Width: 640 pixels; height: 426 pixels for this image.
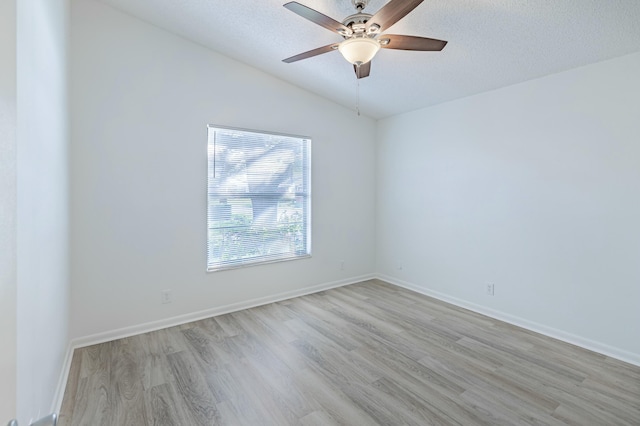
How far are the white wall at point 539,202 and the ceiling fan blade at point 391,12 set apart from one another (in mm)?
2061

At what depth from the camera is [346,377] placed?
2244 millimetres

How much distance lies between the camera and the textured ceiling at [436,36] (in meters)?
2.10

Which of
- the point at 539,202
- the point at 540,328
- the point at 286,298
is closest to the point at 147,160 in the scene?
the point at 286,298

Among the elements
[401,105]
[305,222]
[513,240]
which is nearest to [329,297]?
[305,222]

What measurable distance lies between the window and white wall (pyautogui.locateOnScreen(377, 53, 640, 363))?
157 centimetres

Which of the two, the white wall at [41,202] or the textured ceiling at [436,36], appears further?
the textured ceiling at [436,36]

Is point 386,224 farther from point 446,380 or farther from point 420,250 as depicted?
point 446,380

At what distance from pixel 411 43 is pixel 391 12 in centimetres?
36

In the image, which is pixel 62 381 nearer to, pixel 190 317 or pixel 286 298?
pixel 190 317

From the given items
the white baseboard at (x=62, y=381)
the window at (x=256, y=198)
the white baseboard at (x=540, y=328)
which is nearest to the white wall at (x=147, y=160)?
the window at (x=256, y=198)

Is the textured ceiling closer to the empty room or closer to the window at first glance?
the empty room

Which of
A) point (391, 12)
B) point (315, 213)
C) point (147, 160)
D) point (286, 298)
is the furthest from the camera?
point (315, 213)

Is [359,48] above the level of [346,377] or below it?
above

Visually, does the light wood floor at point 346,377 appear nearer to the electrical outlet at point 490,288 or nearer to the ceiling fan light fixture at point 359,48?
the electrical outlet at point 490,288
